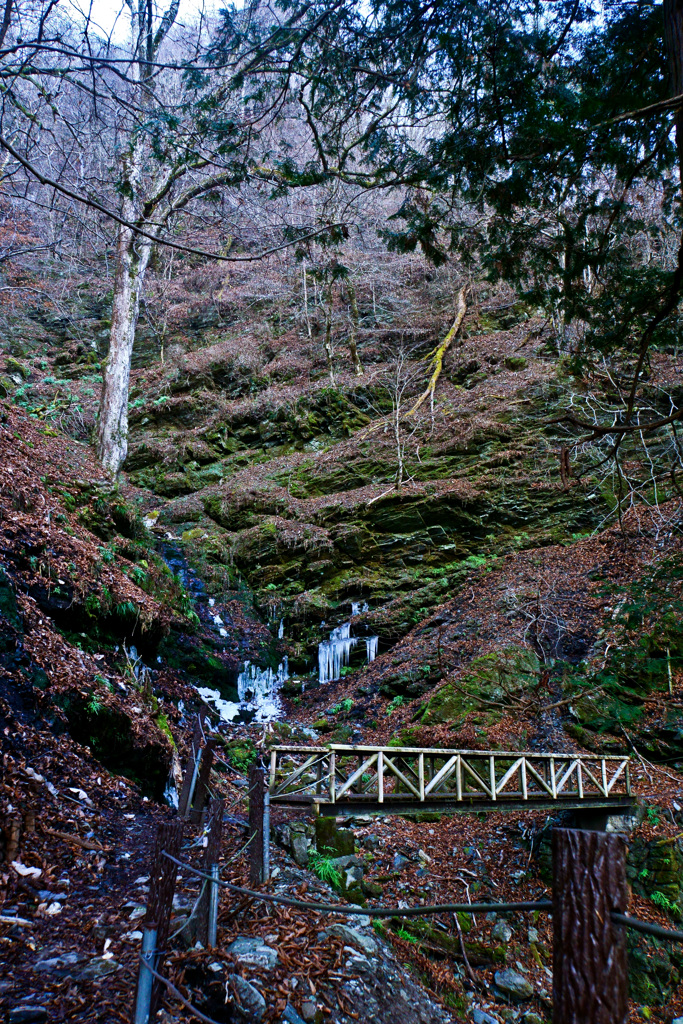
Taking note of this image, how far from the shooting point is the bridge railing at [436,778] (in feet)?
19.4

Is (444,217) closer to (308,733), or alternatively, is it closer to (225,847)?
(225,847)

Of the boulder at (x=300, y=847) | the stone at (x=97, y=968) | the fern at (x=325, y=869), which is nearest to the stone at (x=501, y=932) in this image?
the fern at (x=325, y=869)

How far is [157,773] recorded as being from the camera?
609 cm

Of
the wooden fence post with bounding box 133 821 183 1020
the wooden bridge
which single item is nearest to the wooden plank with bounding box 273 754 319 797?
the wooden bridge

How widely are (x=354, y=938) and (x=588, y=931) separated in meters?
3.59

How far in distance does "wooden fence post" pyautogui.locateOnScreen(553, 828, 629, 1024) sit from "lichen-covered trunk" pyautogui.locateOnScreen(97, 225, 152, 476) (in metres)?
11.0

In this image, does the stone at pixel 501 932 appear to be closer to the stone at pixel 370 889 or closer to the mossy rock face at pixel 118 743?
the stone at pixel 370 889

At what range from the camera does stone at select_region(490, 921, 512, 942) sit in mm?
6000

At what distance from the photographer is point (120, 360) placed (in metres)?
11.5

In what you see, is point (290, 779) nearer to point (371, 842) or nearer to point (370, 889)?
point (370, 889)

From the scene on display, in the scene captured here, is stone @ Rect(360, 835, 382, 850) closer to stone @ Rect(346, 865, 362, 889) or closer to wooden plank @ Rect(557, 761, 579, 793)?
stone @ Rect(346, 865, 362, 889)

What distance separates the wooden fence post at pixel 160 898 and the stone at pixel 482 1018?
3.78 m

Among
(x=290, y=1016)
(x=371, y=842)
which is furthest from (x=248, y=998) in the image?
(x=371, y=842)

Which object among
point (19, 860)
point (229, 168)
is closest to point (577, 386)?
point (229, 168)
